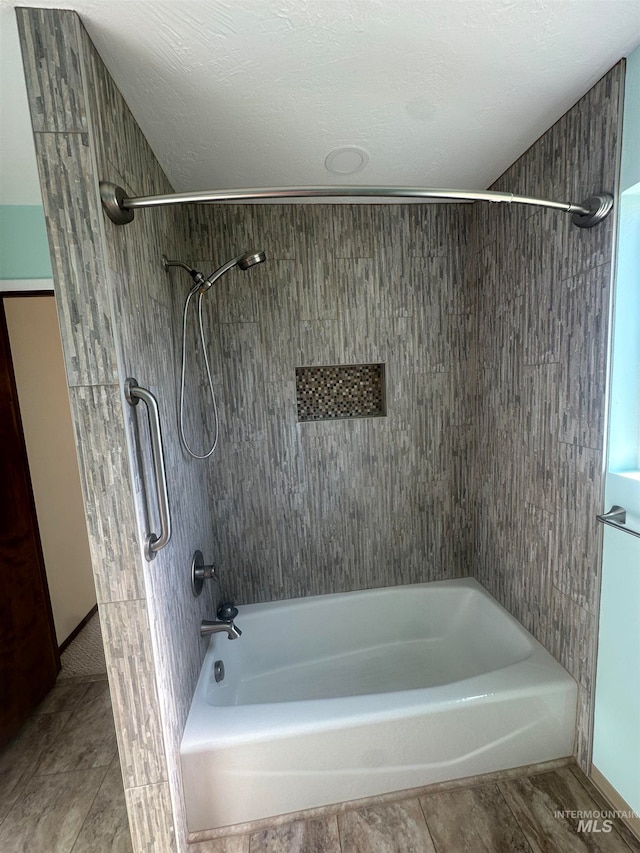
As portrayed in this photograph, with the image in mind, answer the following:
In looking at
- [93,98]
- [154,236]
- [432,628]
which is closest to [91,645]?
[432,628]

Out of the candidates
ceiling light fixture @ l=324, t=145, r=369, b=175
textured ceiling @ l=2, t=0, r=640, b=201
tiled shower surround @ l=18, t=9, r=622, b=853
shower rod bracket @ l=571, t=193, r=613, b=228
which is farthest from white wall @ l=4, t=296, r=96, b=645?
shower rod bracket @ l=571, t=193, r=613, b=228

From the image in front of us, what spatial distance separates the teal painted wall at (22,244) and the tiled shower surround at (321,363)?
27.7 inches

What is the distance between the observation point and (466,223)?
6.32ft

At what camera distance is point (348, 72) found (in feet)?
3.49

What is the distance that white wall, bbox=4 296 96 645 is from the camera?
2.16 meters

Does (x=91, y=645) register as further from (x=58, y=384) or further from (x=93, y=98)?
(x=93, y=98)

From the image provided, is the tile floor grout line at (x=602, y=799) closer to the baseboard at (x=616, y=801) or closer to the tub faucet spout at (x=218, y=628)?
the baseboard at (x=616, y=801)

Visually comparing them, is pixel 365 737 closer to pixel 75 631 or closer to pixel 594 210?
pixel 594 210

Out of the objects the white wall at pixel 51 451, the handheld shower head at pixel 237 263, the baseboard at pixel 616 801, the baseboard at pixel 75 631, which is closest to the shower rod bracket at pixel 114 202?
the handheld shower head at pixel 237 263

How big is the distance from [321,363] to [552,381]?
3.33 feet

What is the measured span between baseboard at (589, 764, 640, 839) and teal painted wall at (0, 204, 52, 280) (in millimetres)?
3053

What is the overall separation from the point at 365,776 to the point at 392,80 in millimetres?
2269

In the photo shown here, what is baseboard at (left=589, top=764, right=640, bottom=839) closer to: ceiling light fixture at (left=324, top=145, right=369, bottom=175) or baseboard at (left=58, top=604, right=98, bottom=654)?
ceiling light fixture at (left=324, top=145, right=369, bottom=175)

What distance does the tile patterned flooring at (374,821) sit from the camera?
4.00 ft
